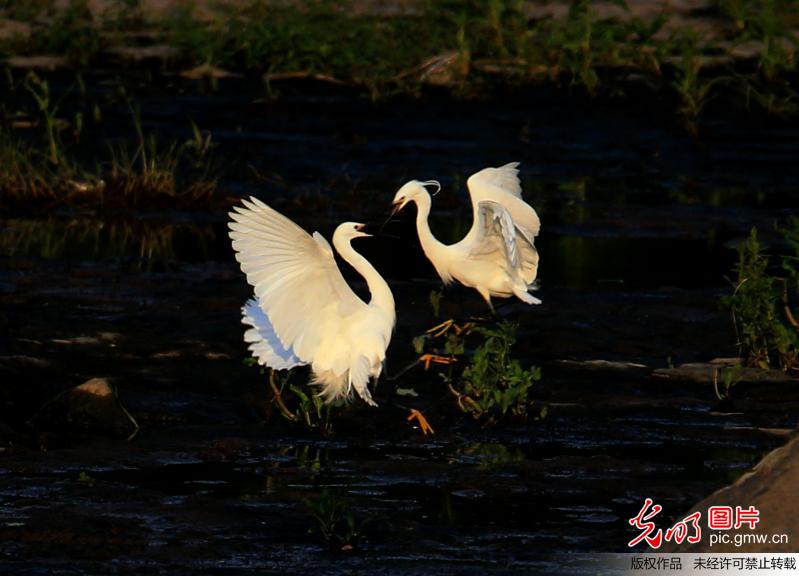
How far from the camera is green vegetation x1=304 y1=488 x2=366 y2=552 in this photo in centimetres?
596

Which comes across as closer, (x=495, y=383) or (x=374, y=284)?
(x=374, y=284)

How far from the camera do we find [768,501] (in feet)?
15.9

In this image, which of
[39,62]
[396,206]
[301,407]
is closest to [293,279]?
[301,407]

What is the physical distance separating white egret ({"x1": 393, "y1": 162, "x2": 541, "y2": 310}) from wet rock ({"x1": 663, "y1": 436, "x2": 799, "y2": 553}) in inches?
141

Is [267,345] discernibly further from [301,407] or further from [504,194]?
[504,194]

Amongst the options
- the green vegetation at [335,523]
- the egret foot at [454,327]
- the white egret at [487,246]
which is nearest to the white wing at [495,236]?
the white egret at [487,246]

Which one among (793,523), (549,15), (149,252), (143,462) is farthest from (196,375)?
(549,15)

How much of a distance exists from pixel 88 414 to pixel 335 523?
1.87 metres

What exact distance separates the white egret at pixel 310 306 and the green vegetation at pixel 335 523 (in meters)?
1.34

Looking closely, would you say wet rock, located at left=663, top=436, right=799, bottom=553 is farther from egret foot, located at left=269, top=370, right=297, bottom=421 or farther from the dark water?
egret foot, located at left=269, top=370, right=297, bottom=421

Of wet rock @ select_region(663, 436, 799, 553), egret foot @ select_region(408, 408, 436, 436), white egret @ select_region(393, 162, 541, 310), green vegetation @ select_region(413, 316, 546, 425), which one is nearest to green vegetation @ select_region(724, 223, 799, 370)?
white egret @ select_region(393, 162, 541, 310)

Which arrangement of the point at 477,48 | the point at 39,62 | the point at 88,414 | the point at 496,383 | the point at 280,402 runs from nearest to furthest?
the point at 88,414 < the point at 280,402 < the point at 496,383 < the point at 477,48 < the point at 39,62

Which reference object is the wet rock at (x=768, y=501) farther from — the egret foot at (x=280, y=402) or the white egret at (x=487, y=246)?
the white egret at (x=487, y=246)

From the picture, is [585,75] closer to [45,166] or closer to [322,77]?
[322,77]
